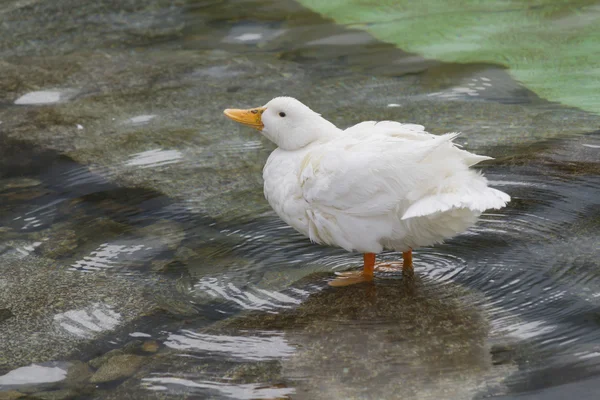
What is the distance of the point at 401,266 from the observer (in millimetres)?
5082

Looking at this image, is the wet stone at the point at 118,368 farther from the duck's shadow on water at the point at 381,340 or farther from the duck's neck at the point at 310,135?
the duck's neck at the point at 310,135

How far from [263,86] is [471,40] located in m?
2.25

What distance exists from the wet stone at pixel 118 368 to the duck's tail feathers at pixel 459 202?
145 cm

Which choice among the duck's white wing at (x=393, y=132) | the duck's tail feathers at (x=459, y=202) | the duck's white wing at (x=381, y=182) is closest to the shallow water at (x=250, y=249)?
the duck's white wing at (x=381, y=182)

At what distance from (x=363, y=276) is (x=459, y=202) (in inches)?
37.5

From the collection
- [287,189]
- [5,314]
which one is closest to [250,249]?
[287,189]

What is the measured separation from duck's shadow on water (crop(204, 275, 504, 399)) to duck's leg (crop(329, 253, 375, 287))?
1.4 inches

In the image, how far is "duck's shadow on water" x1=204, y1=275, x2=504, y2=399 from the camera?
375 cm

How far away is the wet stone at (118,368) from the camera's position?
3979 millimetres

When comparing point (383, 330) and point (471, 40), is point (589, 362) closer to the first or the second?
point (383, 330)

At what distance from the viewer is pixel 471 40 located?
28.4 ft

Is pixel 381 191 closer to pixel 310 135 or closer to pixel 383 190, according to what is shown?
pixel 383 190

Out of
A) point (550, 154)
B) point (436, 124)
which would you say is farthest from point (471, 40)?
point (550, 154)

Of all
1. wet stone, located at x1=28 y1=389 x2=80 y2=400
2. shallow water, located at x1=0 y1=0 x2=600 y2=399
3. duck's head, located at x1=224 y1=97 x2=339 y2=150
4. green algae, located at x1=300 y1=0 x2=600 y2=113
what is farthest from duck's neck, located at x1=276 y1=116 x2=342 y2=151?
green algae, located at x1=300 y1=0 x2=600 y2=113
